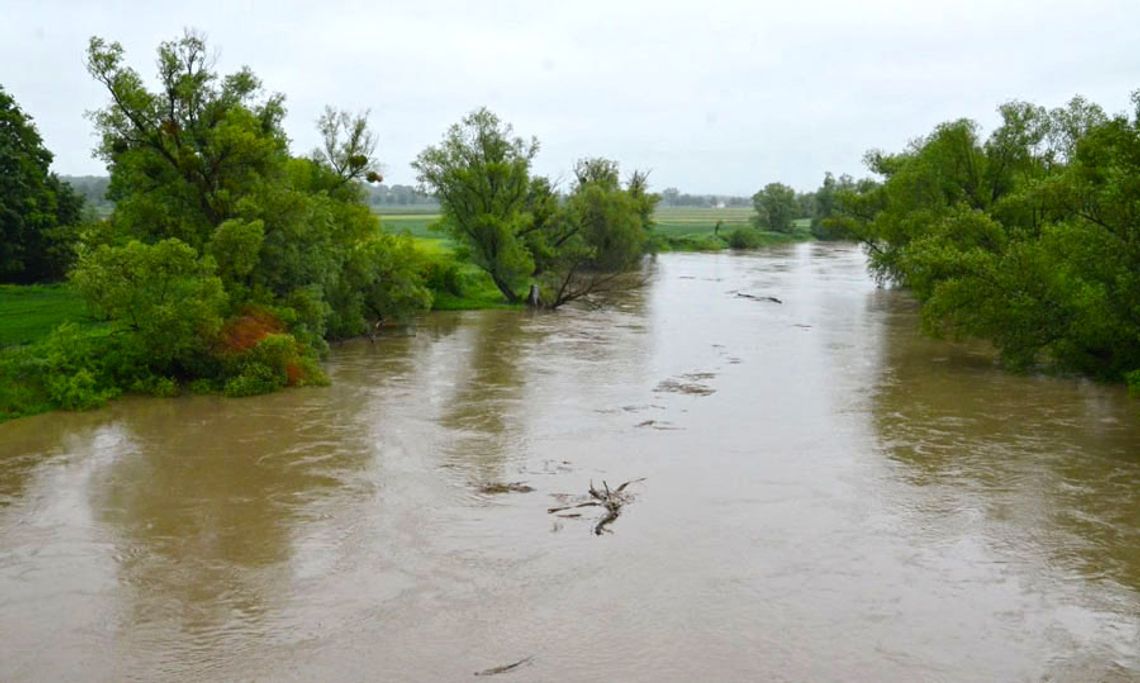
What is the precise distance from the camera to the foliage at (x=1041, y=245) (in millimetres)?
23656

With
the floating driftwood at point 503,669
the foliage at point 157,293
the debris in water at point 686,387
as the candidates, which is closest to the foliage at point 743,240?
the debris in water at point 686,387

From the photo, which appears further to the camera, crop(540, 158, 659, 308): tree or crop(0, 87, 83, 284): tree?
crop(540, 158, 659, 308): tree

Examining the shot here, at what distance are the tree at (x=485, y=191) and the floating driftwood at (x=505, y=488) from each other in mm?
32721

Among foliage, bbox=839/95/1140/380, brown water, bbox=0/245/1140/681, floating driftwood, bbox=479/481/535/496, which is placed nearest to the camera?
brown water, bbox=0/245/1140/681

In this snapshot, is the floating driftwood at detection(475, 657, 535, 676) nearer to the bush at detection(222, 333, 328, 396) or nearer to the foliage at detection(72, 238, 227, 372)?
the bush at detection(222, 333, 328, 396)

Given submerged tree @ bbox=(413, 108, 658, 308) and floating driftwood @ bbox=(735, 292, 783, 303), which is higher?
submerged tree @ bbox=(413, 108, 658, 308)

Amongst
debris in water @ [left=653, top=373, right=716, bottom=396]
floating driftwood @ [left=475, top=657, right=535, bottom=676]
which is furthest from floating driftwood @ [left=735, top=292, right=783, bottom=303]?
floating driftwood @ [left=475, top=657, right=535, bottom=676]

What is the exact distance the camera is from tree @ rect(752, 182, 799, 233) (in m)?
121

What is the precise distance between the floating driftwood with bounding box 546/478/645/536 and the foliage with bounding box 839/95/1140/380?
45.0 feet

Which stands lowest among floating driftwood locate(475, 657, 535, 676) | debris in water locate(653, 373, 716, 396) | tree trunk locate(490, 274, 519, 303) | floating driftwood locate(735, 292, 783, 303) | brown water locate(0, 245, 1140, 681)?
floating driftwood locate(475, 657, 535, 676)

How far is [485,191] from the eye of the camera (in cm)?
5166

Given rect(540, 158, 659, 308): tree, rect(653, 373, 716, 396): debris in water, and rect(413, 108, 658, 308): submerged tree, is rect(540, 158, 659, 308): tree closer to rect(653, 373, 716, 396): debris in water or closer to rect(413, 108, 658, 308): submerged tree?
rect(413, 108, 658, 308): submerged tree

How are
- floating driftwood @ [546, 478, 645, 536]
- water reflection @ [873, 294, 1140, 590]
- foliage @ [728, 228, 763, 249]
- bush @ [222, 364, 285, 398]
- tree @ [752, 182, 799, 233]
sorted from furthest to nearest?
1. tree @ [752, 182, 799, 233]
2. foliage @ [728, 228, 763, 249]
3. bush @ [222, 364, 285, 398]
4. floating driftwood @ [546, 478, 645, 536]
5. water reflection @ [873, 294, 1140, 590]

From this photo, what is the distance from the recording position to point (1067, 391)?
27.6 meters
